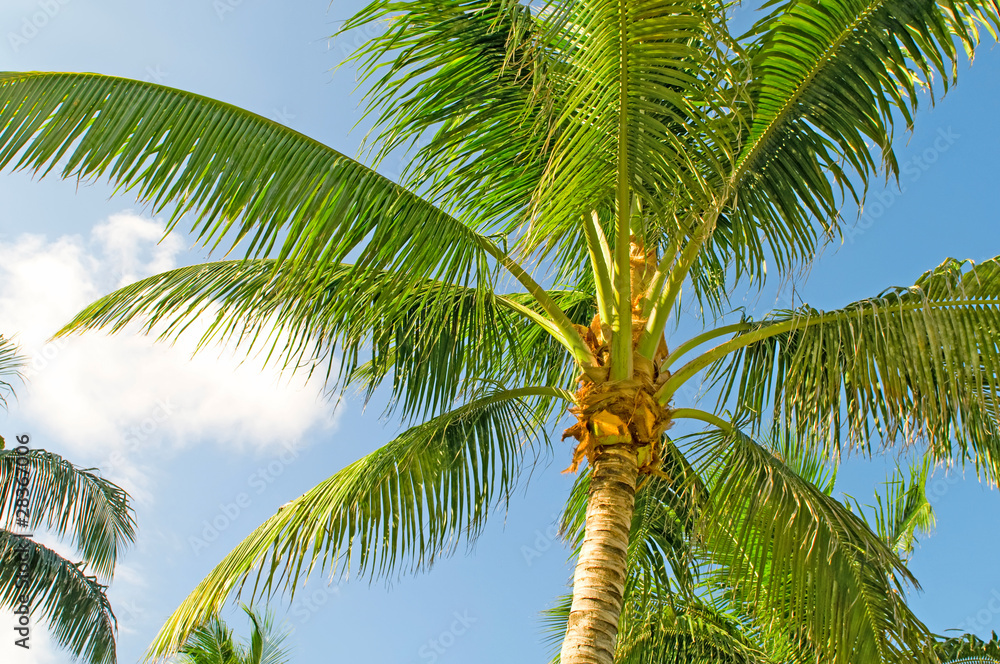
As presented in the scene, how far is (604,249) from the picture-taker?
5273 mm

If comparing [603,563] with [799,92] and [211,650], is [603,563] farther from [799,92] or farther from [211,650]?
[211,650]

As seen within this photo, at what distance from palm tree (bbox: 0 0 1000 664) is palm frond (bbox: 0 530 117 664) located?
19.0ft

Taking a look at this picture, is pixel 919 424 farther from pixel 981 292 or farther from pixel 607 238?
pixel 607 238

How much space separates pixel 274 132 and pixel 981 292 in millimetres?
3503

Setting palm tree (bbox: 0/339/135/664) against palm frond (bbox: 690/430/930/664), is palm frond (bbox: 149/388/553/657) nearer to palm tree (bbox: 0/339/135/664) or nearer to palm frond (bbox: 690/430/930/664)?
palm frond (bbox: 690/430/930/664)

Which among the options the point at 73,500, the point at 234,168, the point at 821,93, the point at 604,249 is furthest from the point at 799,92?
the point at 73,500

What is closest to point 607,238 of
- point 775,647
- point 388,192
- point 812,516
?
point 388,192

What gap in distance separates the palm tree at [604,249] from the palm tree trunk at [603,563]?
13 millimetres

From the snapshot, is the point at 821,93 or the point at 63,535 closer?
the point at 821,93

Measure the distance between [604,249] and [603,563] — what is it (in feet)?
6.95

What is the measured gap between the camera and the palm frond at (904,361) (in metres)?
3.82

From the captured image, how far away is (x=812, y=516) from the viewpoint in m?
4.16

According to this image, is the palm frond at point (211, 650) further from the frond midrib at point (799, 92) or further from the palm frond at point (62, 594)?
the frond midrib at point (799, 92)

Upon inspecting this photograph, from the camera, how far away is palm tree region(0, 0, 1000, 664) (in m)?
3.77
